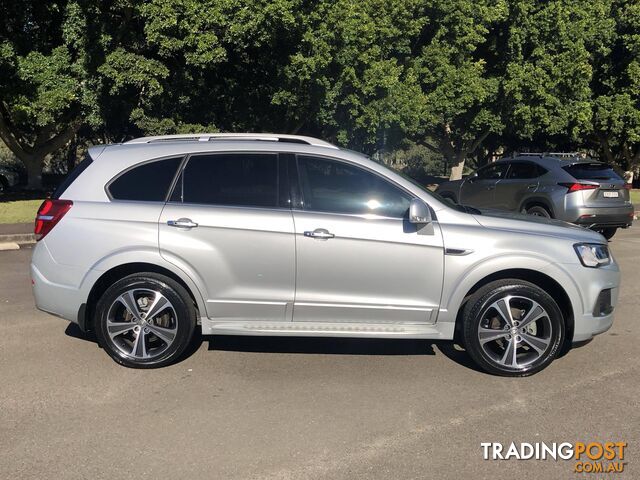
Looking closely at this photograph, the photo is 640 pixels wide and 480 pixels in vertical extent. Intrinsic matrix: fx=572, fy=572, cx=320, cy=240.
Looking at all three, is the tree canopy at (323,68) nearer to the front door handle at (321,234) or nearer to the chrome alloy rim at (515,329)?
the front door handle at (321,234)

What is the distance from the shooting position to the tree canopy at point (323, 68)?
610 inches

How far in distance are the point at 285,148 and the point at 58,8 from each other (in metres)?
15.5

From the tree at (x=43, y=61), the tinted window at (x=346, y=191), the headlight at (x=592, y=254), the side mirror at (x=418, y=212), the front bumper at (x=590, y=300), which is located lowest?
the front bumper at (x=590, y=300)

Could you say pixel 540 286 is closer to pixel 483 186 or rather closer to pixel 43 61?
pixel 483 186

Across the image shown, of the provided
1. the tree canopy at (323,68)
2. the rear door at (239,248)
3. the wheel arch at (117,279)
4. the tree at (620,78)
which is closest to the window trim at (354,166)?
the rear door at (239,248)

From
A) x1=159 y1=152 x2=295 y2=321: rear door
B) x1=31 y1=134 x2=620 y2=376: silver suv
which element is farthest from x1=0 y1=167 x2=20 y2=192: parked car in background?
x1=159 y1=152 x2=295 y2=321: rear door

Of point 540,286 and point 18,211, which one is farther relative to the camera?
point 18,211

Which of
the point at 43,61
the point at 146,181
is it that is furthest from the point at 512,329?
the point at 43,61

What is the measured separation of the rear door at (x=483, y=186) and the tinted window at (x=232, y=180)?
26.5ft

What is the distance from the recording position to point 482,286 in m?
4.37

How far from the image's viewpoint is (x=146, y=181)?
14.9 ft

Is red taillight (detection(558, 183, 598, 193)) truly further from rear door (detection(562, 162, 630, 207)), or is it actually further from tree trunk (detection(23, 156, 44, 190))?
tree trunk (detection(23, 156, 44, 190))

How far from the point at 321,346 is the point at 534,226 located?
2.05 metres

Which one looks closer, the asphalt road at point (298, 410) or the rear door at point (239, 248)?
the asphalt road at point (298, 410)
